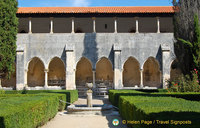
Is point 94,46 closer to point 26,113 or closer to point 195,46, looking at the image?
point 195,46

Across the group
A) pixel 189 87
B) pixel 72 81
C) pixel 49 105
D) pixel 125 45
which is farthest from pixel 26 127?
pixel 125 45

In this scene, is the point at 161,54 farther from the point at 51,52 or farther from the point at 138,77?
the point at 51,52

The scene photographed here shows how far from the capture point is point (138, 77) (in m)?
26.2

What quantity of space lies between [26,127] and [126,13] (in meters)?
17.7

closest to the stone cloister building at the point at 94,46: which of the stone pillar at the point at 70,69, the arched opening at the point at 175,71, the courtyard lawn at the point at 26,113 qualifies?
the stone pillar at the point at 70,69

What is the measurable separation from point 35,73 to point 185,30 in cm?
1571

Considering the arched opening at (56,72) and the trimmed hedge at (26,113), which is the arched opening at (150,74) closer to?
the arched opening at (56,72)

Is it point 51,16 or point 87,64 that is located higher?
point 51,16

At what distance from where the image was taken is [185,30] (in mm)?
17250

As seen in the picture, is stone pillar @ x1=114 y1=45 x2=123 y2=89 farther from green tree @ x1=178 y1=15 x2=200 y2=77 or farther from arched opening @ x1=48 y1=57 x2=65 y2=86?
green tree @ x1=178 y1=15 x2=200 y2=77

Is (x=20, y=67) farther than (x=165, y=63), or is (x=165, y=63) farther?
(x=165, y=63)

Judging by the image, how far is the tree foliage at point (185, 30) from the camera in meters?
16.3

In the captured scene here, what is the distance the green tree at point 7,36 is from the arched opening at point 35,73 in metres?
6.08

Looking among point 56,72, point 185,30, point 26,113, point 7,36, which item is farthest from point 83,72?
point 26,113
